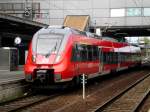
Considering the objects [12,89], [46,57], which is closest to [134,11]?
[46,57]

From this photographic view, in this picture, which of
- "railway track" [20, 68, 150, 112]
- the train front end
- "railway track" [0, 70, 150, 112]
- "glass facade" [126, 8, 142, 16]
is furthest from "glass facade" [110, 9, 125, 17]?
the train front end

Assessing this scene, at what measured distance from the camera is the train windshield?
20.7 metres

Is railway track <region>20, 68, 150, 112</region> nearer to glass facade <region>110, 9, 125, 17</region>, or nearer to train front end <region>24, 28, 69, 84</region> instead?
train front end <region>24, 28, 69, 84</region>

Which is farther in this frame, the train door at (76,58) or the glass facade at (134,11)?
the glass facade at (134,11)

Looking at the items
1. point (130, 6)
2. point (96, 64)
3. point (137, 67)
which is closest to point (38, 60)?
point (96, 64)

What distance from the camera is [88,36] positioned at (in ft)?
83.9

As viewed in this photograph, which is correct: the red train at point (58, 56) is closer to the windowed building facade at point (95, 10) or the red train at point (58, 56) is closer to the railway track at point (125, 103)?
the railway track at point (125, 103)

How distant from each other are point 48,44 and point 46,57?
0.73 meters

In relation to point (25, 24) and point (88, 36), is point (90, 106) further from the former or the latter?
point (25, 24)

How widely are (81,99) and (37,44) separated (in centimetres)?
355

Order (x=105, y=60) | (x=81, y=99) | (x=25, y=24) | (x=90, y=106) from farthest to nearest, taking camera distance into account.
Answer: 1. (x=25, y=24)
2. (x=105, y=60)
3. (x=81, y=99)
4. (x=90, y=106)

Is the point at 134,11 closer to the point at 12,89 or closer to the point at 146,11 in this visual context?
the point at 146,11

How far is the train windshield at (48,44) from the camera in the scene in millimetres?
20688

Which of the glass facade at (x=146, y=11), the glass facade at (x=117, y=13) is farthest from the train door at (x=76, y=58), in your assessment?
the glass facade at (x=146, y=11)
